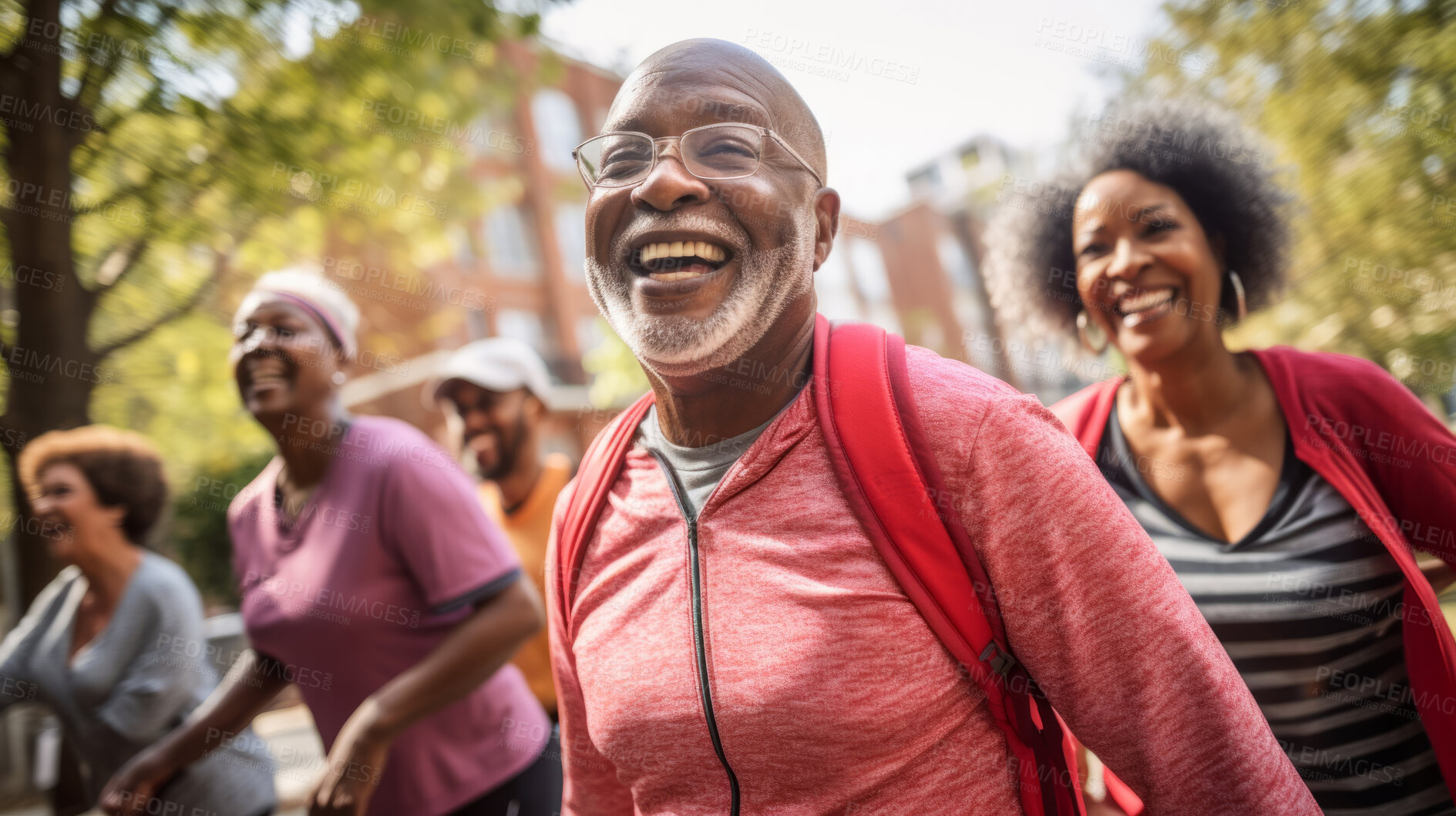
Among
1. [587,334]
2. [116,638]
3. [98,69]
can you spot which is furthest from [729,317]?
[587,334]

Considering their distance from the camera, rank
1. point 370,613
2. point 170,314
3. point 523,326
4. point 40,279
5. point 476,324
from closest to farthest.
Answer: point 370,613 < point 40,279 < point 170,314 < point 476,324 < point 523,326

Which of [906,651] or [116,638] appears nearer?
[906,651]

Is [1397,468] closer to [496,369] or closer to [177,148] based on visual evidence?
[496,369]

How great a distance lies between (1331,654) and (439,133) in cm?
783

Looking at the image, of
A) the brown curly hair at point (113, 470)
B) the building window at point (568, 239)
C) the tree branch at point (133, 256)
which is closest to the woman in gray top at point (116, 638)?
the brown curly hair at point (113, 470)

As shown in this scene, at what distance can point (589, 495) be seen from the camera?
1700 millimetres

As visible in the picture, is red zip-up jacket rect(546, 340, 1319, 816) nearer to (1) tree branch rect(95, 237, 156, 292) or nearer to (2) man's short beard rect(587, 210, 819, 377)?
(2) man's short beard rect(587, 210, 819, 377)

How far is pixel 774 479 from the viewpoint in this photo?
4.77ft

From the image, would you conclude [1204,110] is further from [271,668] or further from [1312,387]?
[271,668]

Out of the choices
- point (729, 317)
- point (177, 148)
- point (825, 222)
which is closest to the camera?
point (729, 317)

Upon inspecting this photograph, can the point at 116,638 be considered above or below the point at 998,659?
above

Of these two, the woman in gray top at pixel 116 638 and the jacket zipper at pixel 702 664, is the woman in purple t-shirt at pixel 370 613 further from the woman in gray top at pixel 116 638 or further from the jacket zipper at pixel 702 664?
the jacket zipper at pixel 702 664

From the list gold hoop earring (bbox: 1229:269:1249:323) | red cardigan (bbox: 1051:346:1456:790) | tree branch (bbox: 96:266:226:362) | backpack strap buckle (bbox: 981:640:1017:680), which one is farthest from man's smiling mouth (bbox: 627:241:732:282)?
tree branch (bbox: 96:266:226:362)

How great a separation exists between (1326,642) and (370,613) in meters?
2.46
